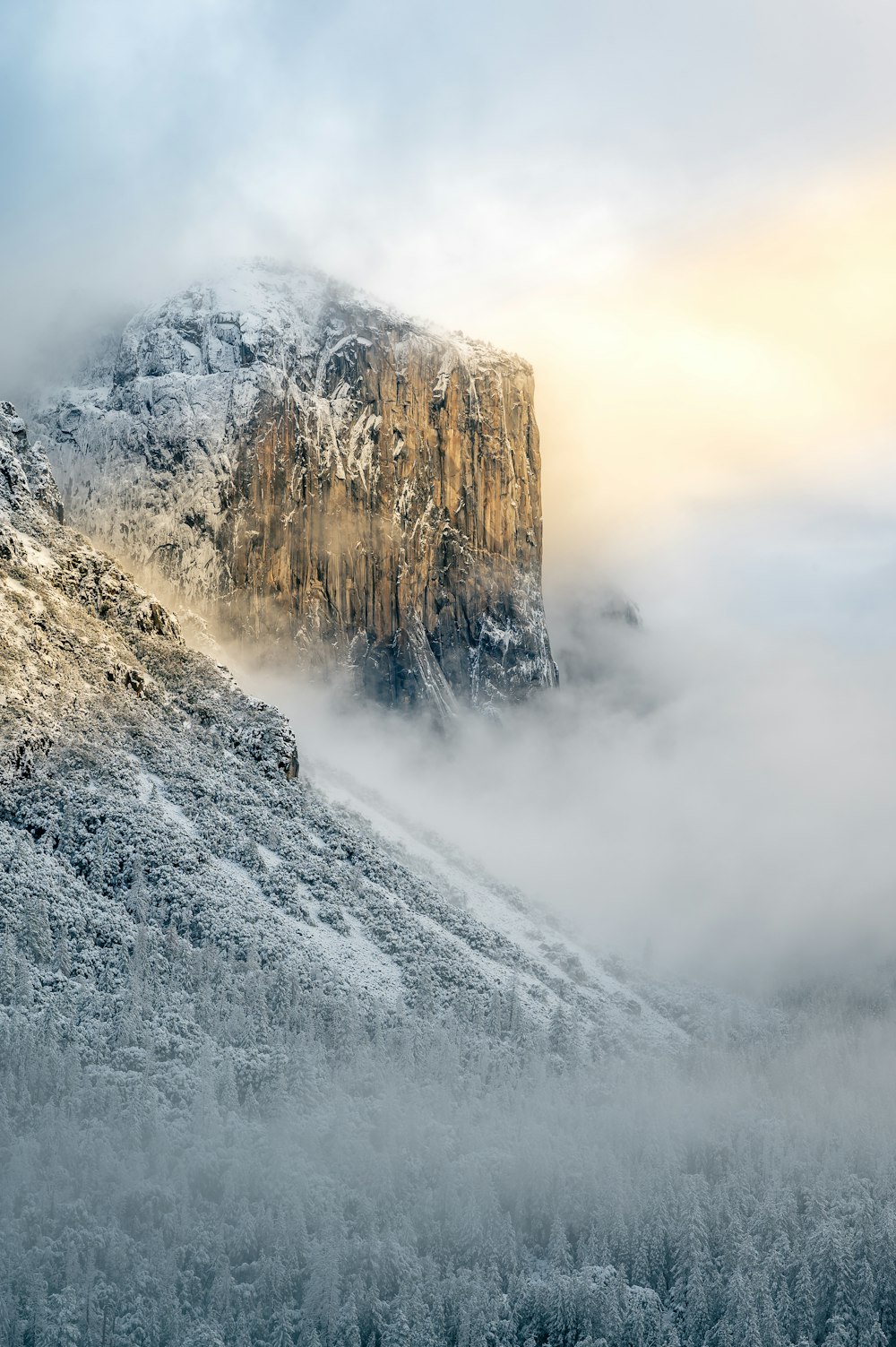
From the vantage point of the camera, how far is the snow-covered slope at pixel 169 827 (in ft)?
382

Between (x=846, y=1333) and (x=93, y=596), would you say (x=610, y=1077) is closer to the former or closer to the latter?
(x=846, y=1333)

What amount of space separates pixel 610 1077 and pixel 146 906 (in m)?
57.4

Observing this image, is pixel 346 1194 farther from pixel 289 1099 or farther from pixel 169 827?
pixel 169 827

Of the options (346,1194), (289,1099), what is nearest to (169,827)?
(289,1099)

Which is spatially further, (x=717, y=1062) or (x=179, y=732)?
(x=717, y=1062)

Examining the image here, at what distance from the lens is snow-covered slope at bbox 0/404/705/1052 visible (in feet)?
382

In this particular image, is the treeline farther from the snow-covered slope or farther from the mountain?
the snow-covered slope

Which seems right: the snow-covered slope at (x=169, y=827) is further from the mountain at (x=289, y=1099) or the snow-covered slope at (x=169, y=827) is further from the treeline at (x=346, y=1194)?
the treeline at (x=346, y=1194)

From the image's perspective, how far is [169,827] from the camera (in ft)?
405

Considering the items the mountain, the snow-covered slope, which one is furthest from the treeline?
the snow-covered slope

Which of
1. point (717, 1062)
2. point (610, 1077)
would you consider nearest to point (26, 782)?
point (610, 1077)

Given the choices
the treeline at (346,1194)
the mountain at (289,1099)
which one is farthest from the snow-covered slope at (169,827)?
the treeline at (346,1194)

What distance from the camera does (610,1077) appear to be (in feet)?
473

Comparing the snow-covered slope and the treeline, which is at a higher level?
the snow-covered slope
